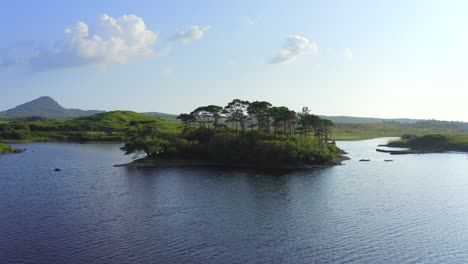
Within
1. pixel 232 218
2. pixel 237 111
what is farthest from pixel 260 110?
pixel 232 218

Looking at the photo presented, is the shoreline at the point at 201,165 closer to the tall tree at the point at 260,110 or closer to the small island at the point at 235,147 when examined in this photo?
the small island at the point at 235,147

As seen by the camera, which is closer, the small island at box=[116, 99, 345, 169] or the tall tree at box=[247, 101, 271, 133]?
the small island at box=[116, 99, 345, 169]

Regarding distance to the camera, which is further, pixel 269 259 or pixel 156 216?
pixel 156 216

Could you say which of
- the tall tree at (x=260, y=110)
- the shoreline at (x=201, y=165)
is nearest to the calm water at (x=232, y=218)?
the shoreline at (x=201, y=165)

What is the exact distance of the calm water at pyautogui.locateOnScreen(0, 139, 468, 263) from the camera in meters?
53.2

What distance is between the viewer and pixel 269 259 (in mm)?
51188

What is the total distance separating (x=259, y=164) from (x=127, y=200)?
66.6 meters

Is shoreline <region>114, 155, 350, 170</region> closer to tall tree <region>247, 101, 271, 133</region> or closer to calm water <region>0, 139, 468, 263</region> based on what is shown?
calm water <region>0, 139, 468, 263</region>

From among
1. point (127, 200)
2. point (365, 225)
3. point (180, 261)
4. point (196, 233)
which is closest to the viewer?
point (180, 261)

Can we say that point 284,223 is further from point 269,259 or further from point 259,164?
point 259,164

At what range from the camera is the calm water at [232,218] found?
53188 millimetres

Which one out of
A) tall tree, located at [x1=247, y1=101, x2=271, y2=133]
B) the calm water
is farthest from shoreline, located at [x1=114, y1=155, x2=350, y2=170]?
tall tree, located at [x1=247, y1=101, x2=271, y2=133]

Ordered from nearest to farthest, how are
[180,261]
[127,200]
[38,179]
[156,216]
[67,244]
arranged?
[180,261] → [67,244] → [156,216] → [127,200] → [38,179]

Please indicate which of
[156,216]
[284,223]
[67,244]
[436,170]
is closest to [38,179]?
[156,216]
